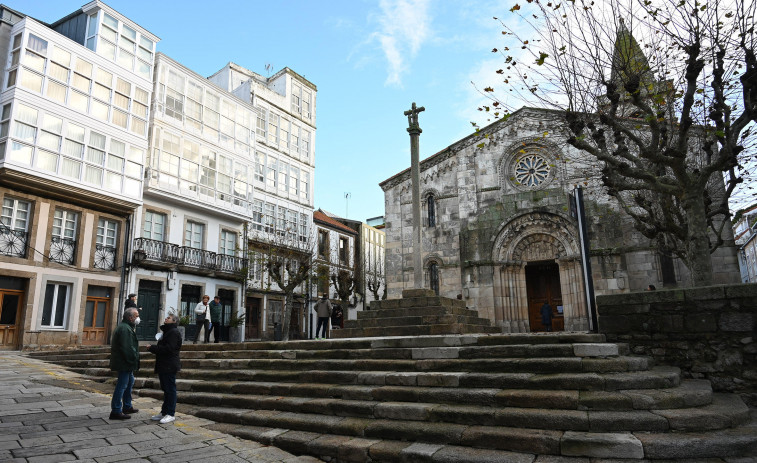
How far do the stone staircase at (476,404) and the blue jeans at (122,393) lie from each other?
1.05 m

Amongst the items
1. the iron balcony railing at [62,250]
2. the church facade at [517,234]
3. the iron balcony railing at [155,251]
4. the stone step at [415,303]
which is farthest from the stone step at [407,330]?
the iron balcony railing at [62,250]

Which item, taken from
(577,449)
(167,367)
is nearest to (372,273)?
(167,367)

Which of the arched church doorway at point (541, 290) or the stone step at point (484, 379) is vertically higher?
the arched church doorway at point (541, 290)

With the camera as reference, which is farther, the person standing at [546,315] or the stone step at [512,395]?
the person standing at [546,315]

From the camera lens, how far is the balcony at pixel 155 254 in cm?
1991

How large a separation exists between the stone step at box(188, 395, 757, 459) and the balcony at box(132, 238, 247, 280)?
1620 centimetres

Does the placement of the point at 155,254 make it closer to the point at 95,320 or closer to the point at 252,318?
the point at 95,320

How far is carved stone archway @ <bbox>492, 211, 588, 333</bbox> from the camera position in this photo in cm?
1814

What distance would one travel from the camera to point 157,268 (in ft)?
68.7

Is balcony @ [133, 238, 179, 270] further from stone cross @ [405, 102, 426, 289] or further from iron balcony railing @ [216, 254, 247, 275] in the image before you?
stone cross @ [405, 102, 426, 289]

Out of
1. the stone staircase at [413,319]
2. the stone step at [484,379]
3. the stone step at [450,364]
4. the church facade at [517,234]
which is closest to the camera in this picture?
the stone step at [484,379]

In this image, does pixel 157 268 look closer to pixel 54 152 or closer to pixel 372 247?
pixel 54 152

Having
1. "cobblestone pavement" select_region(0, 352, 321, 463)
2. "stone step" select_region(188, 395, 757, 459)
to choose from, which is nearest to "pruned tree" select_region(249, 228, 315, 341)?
"cobblestone pavement" select_region(0, 352, 321, 463)

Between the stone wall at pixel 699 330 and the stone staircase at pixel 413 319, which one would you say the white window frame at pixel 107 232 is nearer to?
the stone staircase at pixel 413 319
